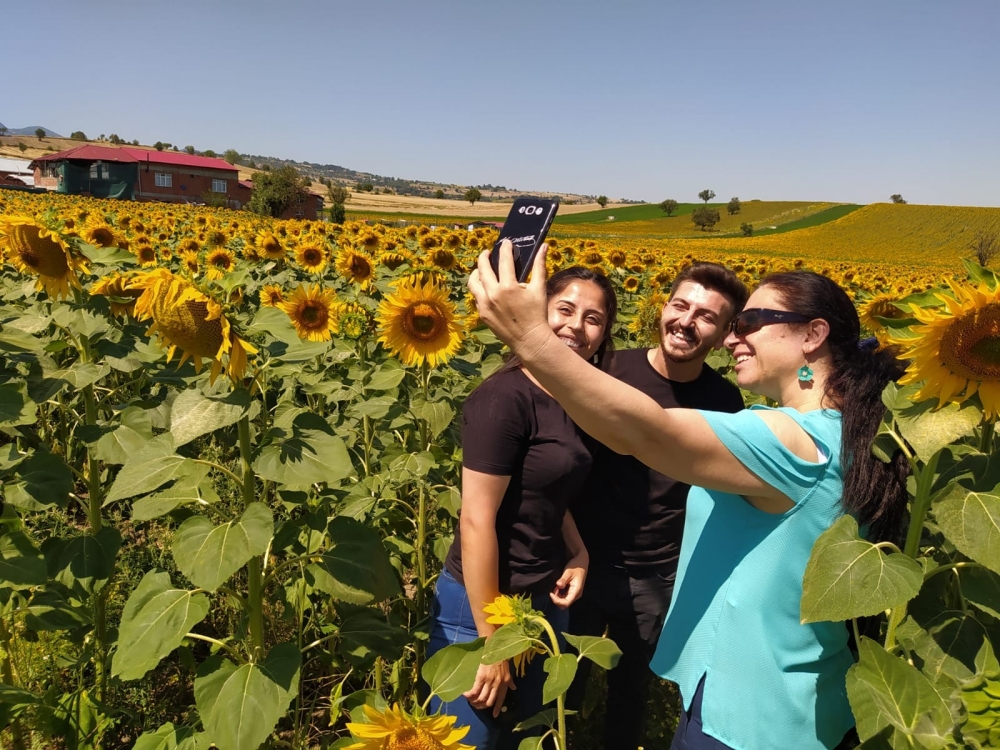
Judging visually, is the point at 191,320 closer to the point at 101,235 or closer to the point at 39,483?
the point at 39,483

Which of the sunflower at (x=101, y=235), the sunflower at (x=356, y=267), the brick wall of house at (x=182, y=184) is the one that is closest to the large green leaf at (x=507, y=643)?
the sunflower at (x=356, y=267)

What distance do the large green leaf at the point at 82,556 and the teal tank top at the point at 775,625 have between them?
1891mm

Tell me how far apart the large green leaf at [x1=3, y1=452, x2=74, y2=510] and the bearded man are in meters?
1.73

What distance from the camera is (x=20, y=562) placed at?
6.27 feet

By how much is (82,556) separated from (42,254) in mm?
1168

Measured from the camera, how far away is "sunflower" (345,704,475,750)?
1240 millimetres

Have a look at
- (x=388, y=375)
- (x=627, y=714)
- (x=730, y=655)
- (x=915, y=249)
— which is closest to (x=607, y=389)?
(x=730, y=655)

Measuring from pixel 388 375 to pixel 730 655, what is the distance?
1.65 metres

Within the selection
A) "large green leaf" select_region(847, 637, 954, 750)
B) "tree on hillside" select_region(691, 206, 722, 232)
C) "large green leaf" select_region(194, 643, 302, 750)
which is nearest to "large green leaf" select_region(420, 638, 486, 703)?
"large green leaf" select_region(194, 643, 302, 750)

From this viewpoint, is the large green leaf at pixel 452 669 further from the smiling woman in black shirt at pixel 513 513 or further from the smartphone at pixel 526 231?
the smartphone at pixel 526 231

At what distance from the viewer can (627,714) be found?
105 inches

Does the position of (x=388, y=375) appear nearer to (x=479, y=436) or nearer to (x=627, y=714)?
(x=479, y=436)

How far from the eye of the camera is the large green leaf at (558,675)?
4.49 ft

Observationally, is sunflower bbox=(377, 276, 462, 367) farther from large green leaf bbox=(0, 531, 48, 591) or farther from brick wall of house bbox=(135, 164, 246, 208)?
brick wall of house bbox=(135, 164, 246, 208)
